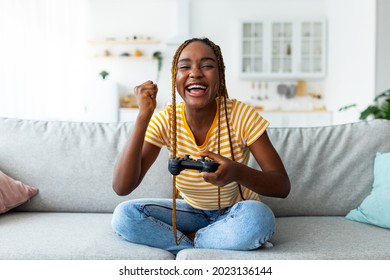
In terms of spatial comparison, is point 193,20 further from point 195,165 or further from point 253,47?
point 195,165

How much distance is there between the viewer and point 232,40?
7.27 metres

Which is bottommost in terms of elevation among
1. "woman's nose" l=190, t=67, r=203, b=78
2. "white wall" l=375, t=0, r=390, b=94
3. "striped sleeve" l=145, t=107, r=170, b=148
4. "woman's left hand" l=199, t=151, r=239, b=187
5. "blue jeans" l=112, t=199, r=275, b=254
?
"blue jeans" l=112, t=199, r=275, b=254

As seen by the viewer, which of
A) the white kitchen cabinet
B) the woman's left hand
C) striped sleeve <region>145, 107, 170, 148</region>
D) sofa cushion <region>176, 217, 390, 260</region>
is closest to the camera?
the woman's left hand

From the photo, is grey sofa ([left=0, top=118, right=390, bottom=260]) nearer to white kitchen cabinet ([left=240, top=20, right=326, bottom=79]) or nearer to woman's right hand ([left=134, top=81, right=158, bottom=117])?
woman's right hand ([left=134, top=81, right=158, bottom=117])

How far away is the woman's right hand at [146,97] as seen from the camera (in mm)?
1513

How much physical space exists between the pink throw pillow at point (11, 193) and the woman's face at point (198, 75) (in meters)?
0.84

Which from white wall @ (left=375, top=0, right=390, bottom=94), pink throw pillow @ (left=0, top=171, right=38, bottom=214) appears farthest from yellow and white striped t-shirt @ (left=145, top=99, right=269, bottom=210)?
white wall @ (left=375, top=0, right=390, bottom=94)

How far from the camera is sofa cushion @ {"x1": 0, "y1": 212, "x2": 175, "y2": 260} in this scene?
152 centimetres

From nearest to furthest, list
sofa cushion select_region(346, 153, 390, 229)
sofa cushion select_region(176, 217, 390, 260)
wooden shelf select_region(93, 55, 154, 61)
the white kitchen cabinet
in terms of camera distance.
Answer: sofa cushion select_region(176, 217, 390, 260) → sofa cushion select_region(346, 153, 390, 229) → the white kitchen cabinet → wooden shelf select_region(93, 55, 154, 61)

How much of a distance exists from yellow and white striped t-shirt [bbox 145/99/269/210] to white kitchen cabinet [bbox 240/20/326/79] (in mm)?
5463

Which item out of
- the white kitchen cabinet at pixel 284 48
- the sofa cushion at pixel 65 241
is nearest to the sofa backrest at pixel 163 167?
the sofa cushion at pixel 65 241
